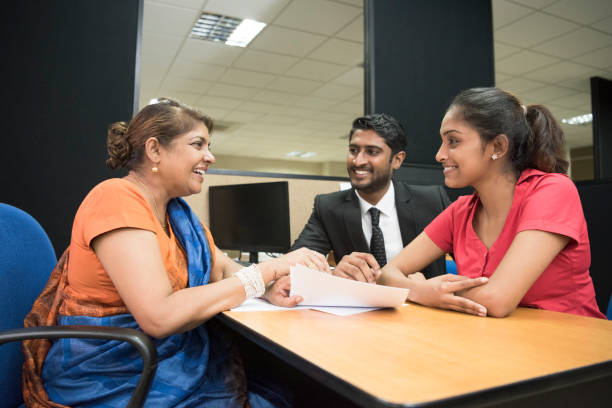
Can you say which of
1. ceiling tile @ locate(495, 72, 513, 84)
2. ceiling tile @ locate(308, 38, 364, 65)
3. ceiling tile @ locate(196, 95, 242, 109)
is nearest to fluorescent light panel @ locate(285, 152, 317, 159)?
ceiling tile @ locate(196, 95, 242, 109)

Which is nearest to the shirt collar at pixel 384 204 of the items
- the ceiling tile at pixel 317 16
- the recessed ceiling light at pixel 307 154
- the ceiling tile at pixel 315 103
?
the ceiling tile at pixel 317 16

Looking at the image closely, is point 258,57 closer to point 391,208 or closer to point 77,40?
point 77,40

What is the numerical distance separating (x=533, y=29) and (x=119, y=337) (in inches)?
196

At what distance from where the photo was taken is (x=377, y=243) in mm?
1857

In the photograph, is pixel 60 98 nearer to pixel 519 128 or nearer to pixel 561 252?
pixel 519 128

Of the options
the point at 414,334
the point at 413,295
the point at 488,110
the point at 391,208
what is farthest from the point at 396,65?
the point at 414,334

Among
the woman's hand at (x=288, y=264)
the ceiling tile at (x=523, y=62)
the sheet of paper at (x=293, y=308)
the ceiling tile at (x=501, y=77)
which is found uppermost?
the ceiling tile at (x=523, y=62)

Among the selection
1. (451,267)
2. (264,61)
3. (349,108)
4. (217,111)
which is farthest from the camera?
(217,111)

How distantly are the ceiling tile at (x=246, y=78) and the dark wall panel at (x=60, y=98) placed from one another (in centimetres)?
342

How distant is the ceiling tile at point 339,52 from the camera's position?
460 cm

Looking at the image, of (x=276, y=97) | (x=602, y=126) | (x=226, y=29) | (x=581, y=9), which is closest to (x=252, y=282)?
(x=226, y=29)

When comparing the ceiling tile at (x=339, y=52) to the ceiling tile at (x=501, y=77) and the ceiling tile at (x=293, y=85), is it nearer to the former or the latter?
the ceiling tile at (x=293, y=85)

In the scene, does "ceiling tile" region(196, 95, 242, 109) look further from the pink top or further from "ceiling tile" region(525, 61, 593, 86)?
the pink top

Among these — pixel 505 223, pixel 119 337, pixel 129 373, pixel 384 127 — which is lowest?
pixel 129 373
